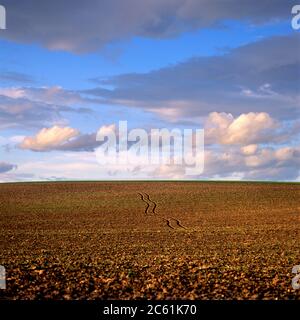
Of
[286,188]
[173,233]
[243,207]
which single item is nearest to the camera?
[173,233]

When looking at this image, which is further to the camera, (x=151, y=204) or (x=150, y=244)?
(x=151, y=204)

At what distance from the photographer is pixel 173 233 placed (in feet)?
133

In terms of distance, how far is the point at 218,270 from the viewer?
1888cm

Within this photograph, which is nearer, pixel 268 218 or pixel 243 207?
pixel 268 218

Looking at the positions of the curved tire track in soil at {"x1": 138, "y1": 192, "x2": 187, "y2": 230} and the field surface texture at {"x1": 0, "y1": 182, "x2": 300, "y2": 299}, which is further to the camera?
the curved tire track in soil at {"x1": 138, "y1": 192, "x2": 187, "y2": 230}

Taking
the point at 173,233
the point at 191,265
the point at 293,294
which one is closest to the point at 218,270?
the point at 191,265

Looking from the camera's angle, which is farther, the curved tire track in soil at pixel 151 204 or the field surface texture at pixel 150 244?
the curved tire track in soil at pixel 151 204

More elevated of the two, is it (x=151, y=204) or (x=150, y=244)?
(x=151, y=204)

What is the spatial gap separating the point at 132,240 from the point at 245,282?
63.4ft
